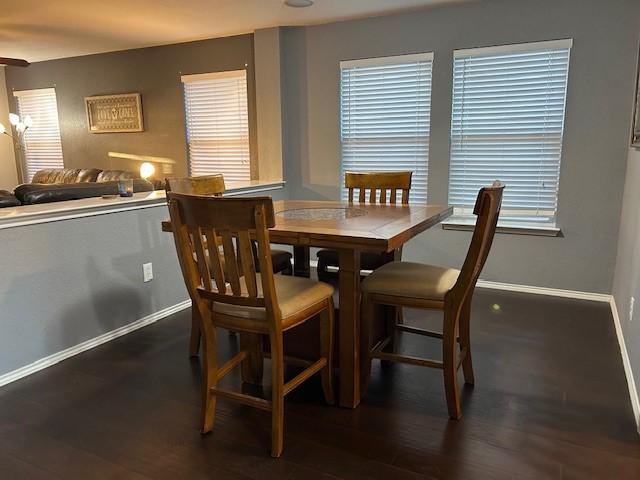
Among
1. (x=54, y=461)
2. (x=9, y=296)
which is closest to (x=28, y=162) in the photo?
(x=9, y=296)

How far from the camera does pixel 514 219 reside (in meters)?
3.86

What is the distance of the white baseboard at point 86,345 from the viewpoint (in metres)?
2.47

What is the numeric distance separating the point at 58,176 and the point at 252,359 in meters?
4.72

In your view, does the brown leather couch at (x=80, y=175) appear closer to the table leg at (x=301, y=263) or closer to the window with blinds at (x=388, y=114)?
the window with blinds at (x=388, y=114)

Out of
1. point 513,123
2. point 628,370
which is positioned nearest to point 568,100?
point 513,123

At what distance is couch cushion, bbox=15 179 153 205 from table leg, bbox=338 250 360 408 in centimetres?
193

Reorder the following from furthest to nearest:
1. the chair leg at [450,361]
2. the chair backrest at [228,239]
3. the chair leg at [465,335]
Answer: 1. the chair leg at [465,335]
2. the chair leg at [450,361]
3. the chair backrest at [228,239]

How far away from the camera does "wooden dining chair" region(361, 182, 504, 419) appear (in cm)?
192

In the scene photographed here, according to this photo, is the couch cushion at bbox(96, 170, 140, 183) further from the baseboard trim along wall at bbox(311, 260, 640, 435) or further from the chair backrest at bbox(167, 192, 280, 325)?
the chair backrest at bbox(167, 192, 280, 325)

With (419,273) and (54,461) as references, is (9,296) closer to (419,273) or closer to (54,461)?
(54,461)

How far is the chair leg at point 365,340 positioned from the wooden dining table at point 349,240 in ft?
0.10

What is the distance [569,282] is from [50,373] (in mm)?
3598

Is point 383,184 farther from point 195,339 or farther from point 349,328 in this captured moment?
point 195,339

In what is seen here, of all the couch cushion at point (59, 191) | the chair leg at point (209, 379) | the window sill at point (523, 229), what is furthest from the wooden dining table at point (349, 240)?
the window sill at point (523, 229)
